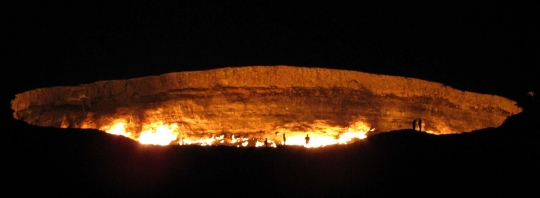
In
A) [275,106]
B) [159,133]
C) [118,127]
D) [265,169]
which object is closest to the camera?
[265,169]

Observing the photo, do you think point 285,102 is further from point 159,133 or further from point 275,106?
point 159,133

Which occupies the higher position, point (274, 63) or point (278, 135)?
point (274, 63)

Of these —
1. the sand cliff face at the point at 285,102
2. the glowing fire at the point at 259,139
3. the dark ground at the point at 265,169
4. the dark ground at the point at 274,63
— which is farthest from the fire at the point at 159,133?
the dark ground at the point at 265,169

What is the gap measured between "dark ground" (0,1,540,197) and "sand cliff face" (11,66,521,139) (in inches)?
7.4

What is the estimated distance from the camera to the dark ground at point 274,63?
3.65 meters

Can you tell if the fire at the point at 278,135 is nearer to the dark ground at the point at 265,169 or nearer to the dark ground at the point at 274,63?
the dark ground at the point at 274,63

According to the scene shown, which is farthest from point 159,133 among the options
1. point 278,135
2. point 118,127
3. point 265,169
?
point 265,169

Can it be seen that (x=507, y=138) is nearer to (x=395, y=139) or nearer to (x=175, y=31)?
(x=395, y=139)

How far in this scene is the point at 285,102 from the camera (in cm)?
722

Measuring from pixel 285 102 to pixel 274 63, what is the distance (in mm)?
561

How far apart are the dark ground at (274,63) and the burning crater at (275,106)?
7.8 inches

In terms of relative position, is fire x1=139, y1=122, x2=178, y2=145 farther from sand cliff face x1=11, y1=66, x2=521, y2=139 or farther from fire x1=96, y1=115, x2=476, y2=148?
sand cliff face x1=11, y1=66, x2=521, y2=139

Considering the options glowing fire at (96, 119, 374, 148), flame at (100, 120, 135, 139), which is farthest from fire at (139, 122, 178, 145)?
flame at (100, 120, 135, 139)

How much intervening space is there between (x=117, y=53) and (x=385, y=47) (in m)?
4.30
